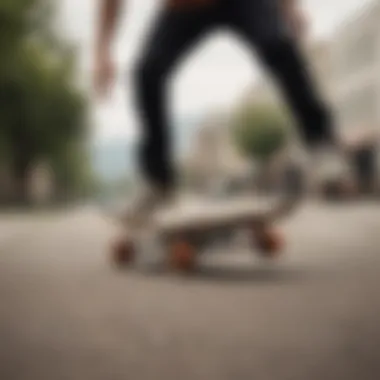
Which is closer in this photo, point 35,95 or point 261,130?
point 261,130

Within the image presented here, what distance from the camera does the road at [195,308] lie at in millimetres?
868

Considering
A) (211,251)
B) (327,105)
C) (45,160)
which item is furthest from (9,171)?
(327,105)

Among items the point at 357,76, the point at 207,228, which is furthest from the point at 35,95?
the point at 357,76

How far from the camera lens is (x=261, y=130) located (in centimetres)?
94

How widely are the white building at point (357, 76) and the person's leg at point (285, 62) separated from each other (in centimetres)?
3

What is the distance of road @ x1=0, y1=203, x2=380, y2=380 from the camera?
0.87 metres

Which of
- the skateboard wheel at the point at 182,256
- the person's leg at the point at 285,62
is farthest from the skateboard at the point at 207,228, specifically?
the person's leg at the point at 285,62

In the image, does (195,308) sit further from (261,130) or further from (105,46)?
(105,46)

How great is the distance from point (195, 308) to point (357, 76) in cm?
42

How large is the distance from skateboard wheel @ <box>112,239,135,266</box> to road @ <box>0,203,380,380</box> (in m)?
0.02

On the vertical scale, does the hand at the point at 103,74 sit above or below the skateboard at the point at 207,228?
above

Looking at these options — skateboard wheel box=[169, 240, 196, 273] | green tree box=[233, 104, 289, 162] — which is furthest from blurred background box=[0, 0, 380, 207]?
skateboard wheel box=[169, 240, 196, 273]

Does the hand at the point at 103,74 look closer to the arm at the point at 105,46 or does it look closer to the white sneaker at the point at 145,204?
the arm at the point at 105,46

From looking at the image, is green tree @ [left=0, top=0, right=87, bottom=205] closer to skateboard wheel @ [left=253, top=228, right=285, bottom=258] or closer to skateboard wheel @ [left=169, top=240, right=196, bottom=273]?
skateboard wheel @ [left=169, top=240, right=196, bottom=273]
